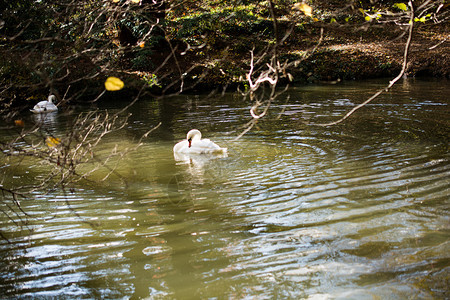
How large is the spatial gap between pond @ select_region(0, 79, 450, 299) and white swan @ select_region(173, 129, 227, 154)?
0.16m

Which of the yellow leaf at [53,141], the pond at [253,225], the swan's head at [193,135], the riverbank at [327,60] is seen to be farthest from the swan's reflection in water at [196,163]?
the riverbank at [327,60]

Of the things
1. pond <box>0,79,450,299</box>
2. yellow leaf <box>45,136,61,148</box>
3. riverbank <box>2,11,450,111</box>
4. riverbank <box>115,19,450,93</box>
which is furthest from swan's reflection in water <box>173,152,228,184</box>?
riverbank <box>115,19,450,93</box>

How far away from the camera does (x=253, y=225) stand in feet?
16.0

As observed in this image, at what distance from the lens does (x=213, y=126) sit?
36.5 ft

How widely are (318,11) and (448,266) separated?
23092mm

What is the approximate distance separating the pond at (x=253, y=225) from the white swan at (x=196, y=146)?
16 centimetres

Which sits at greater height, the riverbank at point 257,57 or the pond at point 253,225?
the riverbank at point 257,57

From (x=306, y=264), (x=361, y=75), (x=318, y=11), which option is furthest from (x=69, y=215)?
(x=318, y=11)

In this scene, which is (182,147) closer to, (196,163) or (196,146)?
(196,146)

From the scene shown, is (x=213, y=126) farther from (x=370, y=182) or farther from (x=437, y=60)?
(x=437, y=60)

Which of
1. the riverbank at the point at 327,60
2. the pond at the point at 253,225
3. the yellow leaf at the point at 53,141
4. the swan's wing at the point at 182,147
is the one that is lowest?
the pond at the point at 253,225

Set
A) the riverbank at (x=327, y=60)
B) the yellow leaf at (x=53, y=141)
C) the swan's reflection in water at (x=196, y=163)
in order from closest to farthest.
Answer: the yellow leaf at (x=53, y=141) → the swan's reflection in water at (x=196, y=163) → the riverbank at (x=327, y=60)

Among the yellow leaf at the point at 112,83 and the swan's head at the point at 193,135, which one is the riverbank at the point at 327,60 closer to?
the swan's head at the point at 193,135

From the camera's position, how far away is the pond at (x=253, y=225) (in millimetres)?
3742
